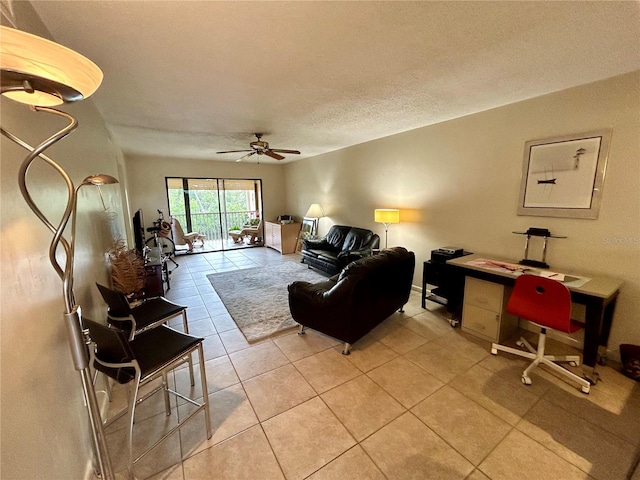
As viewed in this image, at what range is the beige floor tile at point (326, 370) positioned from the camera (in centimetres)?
217

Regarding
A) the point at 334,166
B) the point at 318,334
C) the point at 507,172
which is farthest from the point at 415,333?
the point at 334,166

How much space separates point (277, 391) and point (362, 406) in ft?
2.24

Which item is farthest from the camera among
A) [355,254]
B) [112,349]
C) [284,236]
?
[284,236]

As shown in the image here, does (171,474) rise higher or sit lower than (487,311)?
lower

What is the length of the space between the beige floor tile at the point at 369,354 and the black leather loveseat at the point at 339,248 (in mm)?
1748

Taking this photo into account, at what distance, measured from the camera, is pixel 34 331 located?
42.3 inches

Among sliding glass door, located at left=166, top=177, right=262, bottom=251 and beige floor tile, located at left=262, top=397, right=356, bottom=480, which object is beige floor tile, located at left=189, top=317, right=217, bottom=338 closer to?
beige floor tile, located at left=262, top=397, right=356, bottom=480

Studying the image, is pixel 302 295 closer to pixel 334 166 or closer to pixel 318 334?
pixel 318 334

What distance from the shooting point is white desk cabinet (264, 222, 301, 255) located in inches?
267

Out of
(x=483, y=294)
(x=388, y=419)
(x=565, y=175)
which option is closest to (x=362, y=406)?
(x=388, y=419)

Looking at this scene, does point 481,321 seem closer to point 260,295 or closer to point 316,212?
point 260,295

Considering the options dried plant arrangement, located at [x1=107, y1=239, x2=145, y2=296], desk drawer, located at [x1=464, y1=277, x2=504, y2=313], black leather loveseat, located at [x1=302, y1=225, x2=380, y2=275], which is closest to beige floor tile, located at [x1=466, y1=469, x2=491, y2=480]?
desk drawer, located at [x1=464, y1=277, x2=504, y2=313]

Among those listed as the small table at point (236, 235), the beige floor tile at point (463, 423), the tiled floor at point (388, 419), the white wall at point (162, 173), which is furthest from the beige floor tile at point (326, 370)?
the white wall at point (162, 173)

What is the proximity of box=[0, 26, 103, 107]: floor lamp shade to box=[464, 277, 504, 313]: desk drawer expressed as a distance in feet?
10.7
